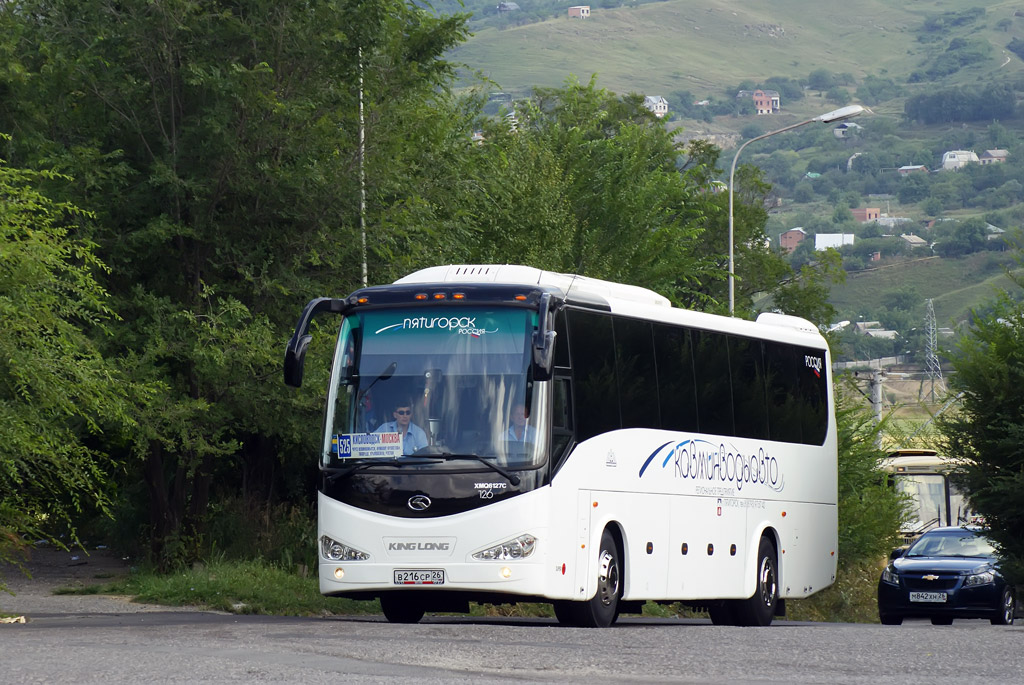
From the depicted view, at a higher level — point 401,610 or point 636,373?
point 636,373

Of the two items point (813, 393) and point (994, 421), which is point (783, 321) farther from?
point (994, 421)

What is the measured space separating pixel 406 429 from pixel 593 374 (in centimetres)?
227

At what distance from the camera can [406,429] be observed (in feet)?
54.9

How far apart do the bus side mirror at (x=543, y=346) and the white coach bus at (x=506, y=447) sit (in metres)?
0.02

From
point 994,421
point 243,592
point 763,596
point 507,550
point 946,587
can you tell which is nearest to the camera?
point 507,550

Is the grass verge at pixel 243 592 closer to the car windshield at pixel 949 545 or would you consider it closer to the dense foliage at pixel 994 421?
the dense foliage at pixel 994 421

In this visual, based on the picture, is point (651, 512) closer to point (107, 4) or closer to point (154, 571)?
point (154, 571)

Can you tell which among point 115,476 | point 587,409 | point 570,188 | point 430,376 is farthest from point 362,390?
point 570,188

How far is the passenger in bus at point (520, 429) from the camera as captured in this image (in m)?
16.6

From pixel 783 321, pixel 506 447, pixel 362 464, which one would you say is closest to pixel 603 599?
pixel 506 447

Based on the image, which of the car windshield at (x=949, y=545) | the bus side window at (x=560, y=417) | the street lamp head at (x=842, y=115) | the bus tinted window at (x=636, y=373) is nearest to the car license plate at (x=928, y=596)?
the car windshield at (x=949, y=545)

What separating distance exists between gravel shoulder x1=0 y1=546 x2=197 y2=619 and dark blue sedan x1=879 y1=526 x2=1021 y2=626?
1249 cm

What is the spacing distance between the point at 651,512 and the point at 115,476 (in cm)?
1253

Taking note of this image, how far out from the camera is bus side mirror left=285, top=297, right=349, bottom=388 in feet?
54.6
